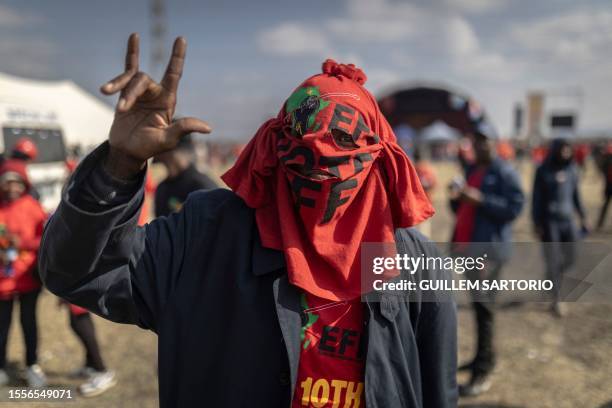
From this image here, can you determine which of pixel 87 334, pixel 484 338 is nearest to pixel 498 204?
pixel 484 338

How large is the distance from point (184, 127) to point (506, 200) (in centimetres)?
340

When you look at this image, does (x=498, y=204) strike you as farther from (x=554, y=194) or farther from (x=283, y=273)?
(x=283, y=273)

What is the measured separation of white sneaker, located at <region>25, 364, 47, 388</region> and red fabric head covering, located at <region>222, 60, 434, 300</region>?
10.9ft

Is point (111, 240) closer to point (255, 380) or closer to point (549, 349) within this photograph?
point (255, 380)

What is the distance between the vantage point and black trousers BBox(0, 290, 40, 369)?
12.4 feet

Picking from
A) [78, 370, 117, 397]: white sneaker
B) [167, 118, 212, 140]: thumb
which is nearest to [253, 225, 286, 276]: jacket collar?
[167, 118, 212, 140]: thumb

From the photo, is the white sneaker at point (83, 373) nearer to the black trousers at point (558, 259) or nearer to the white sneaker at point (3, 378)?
the white sneaker at point (3, 378)

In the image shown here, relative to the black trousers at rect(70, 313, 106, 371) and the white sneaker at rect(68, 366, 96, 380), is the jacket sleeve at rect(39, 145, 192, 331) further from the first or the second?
the white sneaker at rect(68, 366, 96, 380)

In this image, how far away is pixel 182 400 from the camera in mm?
1440

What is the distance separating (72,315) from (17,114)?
589cm

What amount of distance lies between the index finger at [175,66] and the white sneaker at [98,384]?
10.9ft

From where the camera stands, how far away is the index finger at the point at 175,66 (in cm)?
130

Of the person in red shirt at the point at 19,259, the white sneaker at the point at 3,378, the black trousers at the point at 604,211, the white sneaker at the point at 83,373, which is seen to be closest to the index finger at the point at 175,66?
the person in red shirt at the point at 19,259

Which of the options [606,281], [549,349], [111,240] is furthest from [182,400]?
[549,349]
